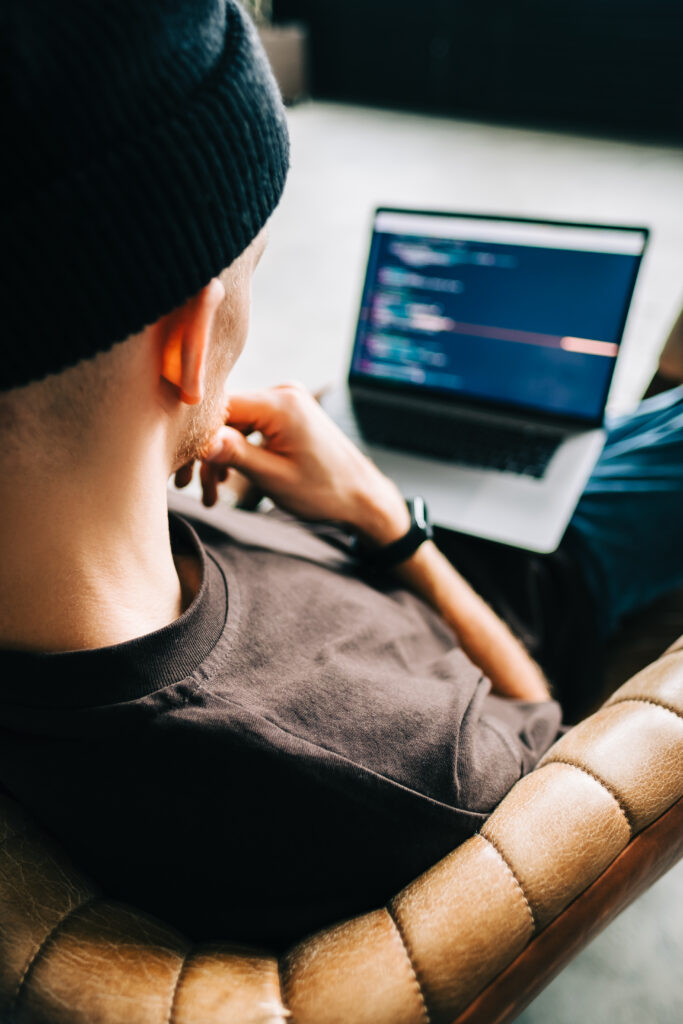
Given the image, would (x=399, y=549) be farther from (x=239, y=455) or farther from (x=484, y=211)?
(x=484, y=211)

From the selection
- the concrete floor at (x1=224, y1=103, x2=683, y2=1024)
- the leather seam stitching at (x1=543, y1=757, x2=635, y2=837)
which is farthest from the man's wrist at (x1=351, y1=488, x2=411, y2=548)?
the concrete floor at (x1=224, y1=103, x2=683, y2=1024)

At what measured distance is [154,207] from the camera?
397 millimetres

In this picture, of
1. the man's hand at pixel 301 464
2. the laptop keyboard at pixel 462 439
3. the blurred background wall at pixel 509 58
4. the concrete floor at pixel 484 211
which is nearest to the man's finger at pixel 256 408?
the man's hand at pixel 301 464

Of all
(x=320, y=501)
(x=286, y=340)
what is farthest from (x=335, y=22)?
(x=320, y=501)

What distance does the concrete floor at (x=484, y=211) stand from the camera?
3.25 feet

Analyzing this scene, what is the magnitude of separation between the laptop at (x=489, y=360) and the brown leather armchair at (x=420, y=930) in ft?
1.83

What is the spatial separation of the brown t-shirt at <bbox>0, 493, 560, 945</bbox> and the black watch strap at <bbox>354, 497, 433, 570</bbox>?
0.30 meters

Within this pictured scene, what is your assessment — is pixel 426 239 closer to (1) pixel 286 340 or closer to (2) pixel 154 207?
(2) pixel 154 207

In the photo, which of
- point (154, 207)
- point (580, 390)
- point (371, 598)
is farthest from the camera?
point (580, 390)

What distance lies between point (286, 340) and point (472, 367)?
1.61m

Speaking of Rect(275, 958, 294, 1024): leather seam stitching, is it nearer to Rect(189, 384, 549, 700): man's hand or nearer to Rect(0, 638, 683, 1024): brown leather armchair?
Rect(0, 638, 683, 1024): brown leather armchair

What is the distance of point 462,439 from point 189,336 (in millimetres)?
868

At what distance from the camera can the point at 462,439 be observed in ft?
4.12

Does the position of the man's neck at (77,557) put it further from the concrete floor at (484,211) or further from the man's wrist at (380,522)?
the concrete floor at (484,211)
